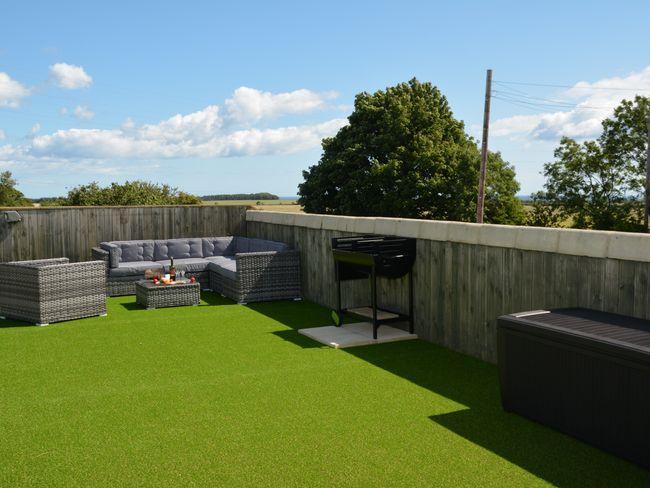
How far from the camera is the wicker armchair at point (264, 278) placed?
28.1 ft

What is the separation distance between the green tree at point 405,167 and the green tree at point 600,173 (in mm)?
1976

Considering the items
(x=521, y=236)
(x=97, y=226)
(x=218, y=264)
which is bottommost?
(x=218, y=264)

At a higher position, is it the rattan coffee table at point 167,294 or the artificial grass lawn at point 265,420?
the rattan coffee table at point 167,294

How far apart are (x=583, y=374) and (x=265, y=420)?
198 centimetres

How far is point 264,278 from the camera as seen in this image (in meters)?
8.71

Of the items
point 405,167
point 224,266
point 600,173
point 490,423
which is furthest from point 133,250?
point 600,173

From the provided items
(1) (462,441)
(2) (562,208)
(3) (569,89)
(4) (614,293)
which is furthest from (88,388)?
(3) (569,89)

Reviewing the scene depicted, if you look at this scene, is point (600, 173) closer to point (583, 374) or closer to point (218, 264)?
point (218, 264)

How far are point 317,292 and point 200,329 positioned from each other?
2.17 meters

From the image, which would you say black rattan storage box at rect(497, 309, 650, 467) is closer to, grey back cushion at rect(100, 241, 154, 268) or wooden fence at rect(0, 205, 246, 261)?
grey back cushion at rect(100, 241, 154, 268)

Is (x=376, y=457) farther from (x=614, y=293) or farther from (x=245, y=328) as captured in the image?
(x=245, y=328)

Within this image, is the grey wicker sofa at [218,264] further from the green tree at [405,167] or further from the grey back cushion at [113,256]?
the green tree at [405,167]

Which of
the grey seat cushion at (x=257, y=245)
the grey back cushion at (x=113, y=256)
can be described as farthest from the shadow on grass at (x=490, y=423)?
the grey back cushion at (x=113, y=256)

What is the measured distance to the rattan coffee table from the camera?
8242 millimetres
